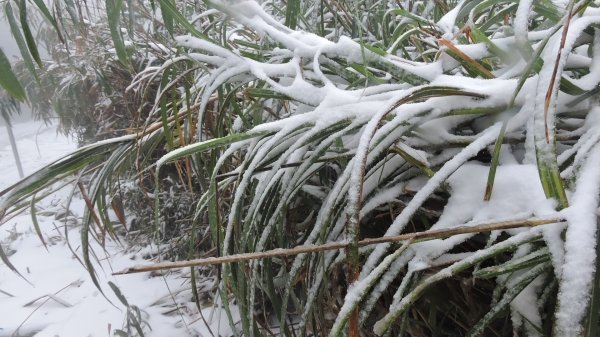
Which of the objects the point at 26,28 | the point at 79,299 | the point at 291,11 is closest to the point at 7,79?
the point at 26,28

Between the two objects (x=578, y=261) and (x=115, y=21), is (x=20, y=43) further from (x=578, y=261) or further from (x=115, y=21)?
(x=578, y=261)

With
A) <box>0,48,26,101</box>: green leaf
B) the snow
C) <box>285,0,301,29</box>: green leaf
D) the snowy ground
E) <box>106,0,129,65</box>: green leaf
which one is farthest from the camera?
the snowy ground

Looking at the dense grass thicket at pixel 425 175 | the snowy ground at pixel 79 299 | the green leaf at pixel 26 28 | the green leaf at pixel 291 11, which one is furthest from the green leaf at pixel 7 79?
the snowy ground at pixel 79 299

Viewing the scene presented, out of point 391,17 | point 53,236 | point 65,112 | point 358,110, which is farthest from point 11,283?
point 358,110

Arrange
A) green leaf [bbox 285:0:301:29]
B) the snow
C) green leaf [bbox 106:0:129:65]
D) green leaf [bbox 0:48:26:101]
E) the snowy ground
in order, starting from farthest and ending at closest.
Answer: the snowy ground, green leaf [bbox 285:0:301:29], green leaf [bbox 106:0:129:65], green leaf [bbox 0:48:26:101], the snow

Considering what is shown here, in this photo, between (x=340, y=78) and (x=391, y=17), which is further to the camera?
(x=391, y=17)

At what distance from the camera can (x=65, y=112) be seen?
2697 millimetres

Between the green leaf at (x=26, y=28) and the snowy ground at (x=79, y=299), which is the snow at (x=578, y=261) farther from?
the snowy ground at (x=79, y=299)

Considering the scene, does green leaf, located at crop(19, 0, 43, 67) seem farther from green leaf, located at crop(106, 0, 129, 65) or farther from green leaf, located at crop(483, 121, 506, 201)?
green leaf, located at crop(483, 121, 506, 201)

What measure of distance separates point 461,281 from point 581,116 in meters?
0.18

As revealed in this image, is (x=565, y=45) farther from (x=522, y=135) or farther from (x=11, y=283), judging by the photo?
(x=11, y=283)

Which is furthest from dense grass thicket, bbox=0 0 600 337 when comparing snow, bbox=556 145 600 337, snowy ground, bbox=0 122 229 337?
snowy ground, bbox=0 122 229 337

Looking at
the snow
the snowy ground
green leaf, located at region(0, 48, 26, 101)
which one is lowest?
the snowy ground

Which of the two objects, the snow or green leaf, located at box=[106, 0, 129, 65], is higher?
green leaf, located at box=[106, 0, 129, 65]
